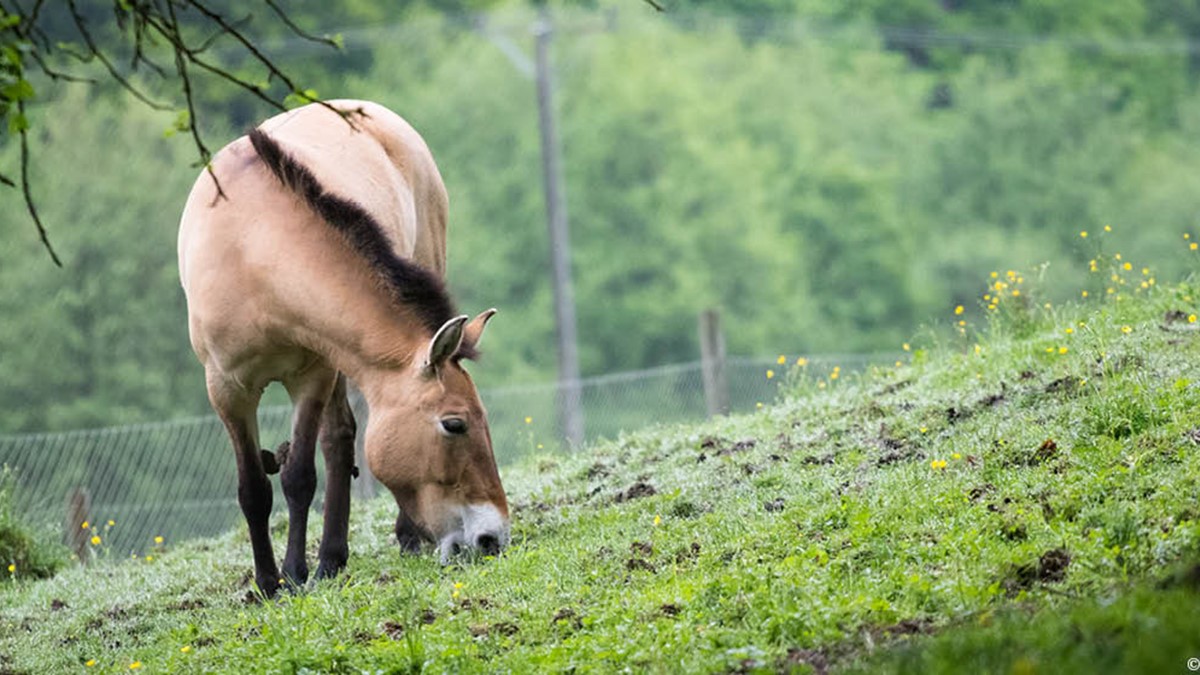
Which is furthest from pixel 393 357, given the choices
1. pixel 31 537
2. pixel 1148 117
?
pixel 1148 117

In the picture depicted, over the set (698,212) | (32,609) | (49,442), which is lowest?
(698,212)

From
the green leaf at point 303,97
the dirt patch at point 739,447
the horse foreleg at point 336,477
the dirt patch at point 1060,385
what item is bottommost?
the horse foreleg at point 336,477

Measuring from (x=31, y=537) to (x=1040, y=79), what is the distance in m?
44.5

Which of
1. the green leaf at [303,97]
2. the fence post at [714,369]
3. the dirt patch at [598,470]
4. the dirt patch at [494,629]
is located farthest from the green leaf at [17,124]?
the fence post at [714,369]

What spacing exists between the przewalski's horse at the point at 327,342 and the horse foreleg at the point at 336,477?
0.07 ft

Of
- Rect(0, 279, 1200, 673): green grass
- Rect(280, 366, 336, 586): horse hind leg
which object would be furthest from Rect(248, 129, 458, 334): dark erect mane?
Rect(0, 279, 1200, 673): green grass

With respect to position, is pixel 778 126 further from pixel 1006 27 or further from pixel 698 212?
pixel 1006 27

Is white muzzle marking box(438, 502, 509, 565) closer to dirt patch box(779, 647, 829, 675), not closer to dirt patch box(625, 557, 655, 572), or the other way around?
dirt patch box(625, 557, 655, 572)

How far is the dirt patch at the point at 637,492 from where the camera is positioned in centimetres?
862

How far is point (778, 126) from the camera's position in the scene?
52.1m

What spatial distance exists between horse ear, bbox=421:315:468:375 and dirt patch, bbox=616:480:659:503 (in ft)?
4.60

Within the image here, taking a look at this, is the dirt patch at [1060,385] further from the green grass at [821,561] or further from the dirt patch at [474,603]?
the dirt patch at [474,603]

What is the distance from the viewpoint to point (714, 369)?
1476 cm

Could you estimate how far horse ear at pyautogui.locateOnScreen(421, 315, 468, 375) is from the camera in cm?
751
